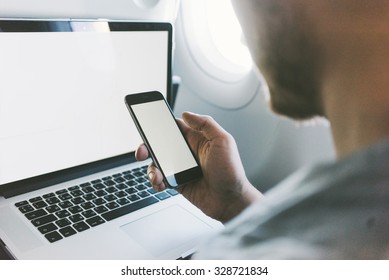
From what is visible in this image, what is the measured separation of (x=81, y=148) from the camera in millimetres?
648

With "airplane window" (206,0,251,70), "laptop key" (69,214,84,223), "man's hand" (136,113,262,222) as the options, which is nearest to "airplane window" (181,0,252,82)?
"airplane window" (206,0,251,70)

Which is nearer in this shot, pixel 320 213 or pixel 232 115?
pixel 320 213

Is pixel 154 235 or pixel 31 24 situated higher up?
pixel 31 24

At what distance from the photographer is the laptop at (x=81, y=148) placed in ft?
1.75

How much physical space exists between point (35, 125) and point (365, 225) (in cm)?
48

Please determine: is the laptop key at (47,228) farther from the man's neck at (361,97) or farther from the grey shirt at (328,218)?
the man's neck at (361,97)

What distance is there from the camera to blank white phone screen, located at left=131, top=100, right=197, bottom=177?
0.60m

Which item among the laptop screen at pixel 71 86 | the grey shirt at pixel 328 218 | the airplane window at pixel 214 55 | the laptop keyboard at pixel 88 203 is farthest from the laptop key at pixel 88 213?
the airplane window at pixel 214 55

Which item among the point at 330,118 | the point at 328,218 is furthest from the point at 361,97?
the point at 328,218

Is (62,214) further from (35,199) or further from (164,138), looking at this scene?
(164,138)

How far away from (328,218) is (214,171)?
235 millimetres
